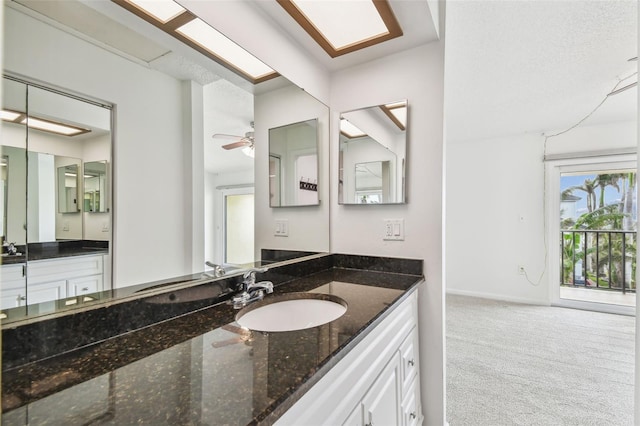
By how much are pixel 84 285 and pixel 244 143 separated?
86cm

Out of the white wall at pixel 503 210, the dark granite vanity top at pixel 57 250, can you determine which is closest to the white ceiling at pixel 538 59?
the white wall at pixel 503 210

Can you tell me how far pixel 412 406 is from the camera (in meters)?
1.41

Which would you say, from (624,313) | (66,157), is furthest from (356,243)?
(624,313)

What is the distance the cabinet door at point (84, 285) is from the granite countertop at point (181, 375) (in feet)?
0.48

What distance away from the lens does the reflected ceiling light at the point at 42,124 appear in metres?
0.69

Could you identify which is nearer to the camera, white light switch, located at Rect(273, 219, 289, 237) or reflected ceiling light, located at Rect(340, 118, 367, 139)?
white light switch, located at Rect(273, 219, 289, 237)

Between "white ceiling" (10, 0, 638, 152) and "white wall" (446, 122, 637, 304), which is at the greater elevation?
"white ceiling" (10, 0, 638, 152)

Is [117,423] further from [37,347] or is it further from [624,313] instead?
[624,313]

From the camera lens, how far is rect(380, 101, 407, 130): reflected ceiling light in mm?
1630

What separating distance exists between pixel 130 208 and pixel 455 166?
4.41m

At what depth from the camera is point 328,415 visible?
746 mm

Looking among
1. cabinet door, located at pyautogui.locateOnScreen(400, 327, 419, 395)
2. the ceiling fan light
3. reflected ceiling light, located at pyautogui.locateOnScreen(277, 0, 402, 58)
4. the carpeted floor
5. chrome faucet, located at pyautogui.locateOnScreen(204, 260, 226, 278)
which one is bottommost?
the carpeted floor

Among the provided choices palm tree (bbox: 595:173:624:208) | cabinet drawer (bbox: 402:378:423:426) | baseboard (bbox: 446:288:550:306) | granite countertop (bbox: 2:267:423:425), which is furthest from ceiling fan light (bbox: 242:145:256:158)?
palm tree (bbox: 595:173:624:208)

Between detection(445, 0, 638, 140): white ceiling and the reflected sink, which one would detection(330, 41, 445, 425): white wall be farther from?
the reflected sink
